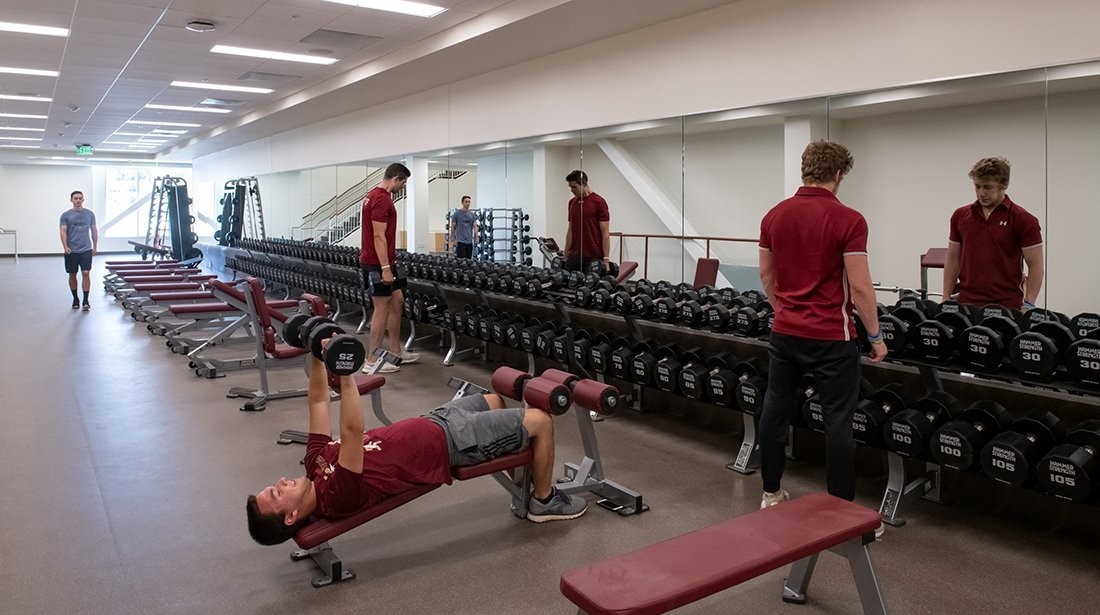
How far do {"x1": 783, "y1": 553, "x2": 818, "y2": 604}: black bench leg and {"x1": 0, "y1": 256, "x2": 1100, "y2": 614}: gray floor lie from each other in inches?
1.8

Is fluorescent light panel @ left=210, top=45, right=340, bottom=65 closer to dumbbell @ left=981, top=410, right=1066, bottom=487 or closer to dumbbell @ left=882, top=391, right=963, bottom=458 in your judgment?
dumbbell @ left=882, top=391, right=963, bottom=458

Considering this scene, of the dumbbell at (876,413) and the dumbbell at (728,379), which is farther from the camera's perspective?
the dumbbell at (728,379)

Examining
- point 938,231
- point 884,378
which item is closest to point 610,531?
point 884,378

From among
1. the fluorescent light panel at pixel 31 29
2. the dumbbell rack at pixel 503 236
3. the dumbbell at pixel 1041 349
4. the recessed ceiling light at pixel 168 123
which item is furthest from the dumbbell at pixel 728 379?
the recessed ceiling light at pixel 168 123

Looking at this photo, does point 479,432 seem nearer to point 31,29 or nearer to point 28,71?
point 31,29

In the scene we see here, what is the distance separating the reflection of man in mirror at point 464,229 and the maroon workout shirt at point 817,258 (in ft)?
15.2

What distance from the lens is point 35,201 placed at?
17.9 m

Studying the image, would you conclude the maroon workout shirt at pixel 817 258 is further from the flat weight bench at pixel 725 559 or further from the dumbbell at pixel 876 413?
the flat weight bench at pixel 725 559

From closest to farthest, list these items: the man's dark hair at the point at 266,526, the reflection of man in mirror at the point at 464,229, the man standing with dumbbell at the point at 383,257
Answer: the man's dark hair at the point at 266,526
the man standing with dumbbell at the point at 383,257
the reflection of man in mirror at the point at 464,229

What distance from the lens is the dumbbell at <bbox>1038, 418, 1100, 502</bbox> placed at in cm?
217

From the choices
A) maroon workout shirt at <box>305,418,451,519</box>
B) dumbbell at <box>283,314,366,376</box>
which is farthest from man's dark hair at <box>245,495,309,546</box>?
dumbbell at <box>283,314,366,376</box>

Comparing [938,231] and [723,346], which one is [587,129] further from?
[938,231]

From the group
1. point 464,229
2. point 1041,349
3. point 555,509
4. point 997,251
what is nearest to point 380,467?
point 555,509

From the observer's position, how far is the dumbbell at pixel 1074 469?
85.6 inches
